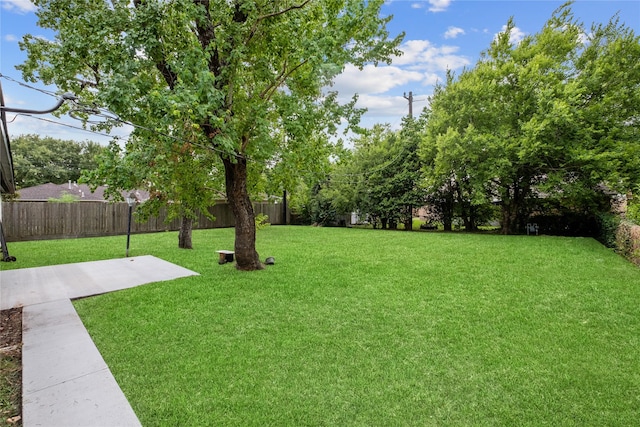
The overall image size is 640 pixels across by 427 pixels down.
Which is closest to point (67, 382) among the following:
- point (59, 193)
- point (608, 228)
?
point (608, 228)

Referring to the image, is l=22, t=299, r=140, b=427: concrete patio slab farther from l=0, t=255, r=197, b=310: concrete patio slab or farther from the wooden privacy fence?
the wooden privacy fence

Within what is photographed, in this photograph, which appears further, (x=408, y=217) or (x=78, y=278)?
(x=408, y=217)

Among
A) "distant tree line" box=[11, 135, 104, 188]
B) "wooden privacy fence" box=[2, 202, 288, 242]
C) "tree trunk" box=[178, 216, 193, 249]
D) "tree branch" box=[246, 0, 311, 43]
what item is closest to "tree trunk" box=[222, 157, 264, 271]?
"tree branch" box=[246, 0, 311, 43]

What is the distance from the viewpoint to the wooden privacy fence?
1045 centimetres

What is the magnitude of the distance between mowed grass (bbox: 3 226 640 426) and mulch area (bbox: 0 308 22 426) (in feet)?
1.97

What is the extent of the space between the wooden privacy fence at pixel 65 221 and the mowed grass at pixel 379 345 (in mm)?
6706

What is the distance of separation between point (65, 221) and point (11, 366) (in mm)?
10812

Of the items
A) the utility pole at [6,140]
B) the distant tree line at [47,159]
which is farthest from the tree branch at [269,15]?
the distant tree line at [47,159]

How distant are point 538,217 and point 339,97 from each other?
11.3 m

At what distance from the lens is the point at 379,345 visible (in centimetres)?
317

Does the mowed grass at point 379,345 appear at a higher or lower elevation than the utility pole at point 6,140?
lower

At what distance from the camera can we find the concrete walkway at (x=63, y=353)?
2.15 metres

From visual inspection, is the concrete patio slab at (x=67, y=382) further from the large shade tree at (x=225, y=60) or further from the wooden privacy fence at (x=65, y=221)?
the wooden privacy fence at (x=65, y=221)

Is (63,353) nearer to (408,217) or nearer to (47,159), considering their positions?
(408,217)
